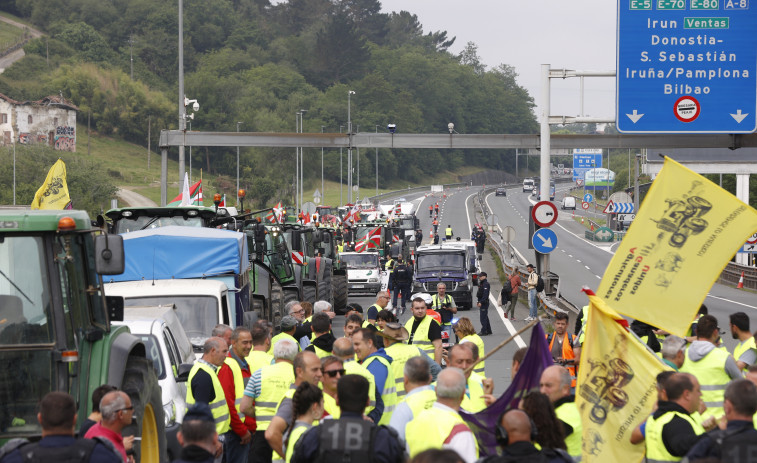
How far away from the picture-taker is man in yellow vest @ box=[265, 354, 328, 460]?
769 cm

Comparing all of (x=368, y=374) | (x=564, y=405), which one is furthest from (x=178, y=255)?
(x=564, y=405)

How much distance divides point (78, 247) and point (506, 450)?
13.4 feet

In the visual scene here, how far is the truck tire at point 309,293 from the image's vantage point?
91.1 ft

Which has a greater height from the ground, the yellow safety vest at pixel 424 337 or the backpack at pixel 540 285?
the yellow safety vest at pixel 424 337

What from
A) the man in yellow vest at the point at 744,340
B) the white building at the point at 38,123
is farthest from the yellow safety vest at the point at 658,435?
the white building at the point at 38,123

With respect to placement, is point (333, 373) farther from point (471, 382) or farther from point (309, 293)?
point (309, 293)

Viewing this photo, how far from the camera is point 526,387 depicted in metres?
7.61

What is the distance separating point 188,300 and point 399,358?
241 inches

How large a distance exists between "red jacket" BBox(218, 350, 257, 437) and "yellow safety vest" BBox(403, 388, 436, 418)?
261 cm

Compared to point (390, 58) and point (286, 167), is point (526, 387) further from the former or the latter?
point (390, 58)

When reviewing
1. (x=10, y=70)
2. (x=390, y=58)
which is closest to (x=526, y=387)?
(x=10, y=70)

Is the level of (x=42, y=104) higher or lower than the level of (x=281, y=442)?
higher

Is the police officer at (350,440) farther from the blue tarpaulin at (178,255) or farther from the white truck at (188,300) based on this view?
the blue tarpaulin at (178,255)

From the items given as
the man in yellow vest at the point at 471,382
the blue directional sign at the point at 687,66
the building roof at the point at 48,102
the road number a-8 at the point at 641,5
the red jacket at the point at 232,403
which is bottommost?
the red jacket at the point at 232,403
